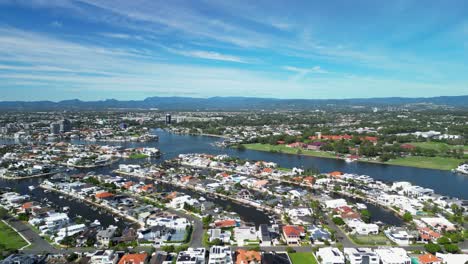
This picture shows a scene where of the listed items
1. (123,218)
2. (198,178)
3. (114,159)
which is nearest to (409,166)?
(198,178)

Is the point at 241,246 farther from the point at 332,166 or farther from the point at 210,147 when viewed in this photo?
the point at 210,147

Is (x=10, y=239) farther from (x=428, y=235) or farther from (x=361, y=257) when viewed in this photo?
(x=428, y=235)

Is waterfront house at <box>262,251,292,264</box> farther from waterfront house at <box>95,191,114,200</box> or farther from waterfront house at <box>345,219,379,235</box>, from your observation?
waterfront house at <box>95,191,114,200</box>

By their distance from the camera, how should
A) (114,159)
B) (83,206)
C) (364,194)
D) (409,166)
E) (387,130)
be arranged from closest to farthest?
A: (83,206)
(364,194)
(409,166)
(114,159)
(387,130)

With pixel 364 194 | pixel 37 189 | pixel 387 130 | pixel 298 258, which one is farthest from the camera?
pixel 387 130

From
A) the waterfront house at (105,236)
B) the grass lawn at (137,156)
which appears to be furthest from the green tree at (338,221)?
the grass lawn at (137,156)

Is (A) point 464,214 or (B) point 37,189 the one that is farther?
(B) point 37,189

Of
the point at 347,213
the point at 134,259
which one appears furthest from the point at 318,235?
the point at 134,259

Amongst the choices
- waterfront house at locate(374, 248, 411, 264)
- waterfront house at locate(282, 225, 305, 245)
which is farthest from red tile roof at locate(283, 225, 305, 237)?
waterfront house at locate(374, 248, 411, 264)
